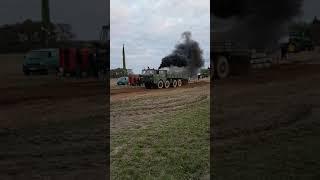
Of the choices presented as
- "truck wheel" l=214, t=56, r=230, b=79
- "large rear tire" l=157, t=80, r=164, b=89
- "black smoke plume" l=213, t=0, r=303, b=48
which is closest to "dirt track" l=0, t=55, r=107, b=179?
"large rear tire" l=157, t=80, r=164, b=89

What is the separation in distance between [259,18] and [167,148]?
69.6 inches

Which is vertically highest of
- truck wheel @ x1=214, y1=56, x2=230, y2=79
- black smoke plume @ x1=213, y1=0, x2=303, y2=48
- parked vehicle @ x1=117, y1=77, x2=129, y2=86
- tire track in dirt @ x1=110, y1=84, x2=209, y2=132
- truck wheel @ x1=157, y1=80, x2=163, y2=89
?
black smoke plume @ x1=213, y1=0, x2=303, y2=48

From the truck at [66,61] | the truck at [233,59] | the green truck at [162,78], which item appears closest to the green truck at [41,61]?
the truck at [66,61]

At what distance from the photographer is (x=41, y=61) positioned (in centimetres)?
630

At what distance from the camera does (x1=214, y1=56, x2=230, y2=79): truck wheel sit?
6.62m

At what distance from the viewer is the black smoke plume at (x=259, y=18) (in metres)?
6.68

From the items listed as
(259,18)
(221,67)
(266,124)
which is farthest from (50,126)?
(259,18)

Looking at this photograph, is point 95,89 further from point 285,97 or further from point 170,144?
point 285,97

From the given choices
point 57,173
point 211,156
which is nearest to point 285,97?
point 211,156

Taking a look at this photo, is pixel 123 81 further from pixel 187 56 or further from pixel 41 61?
pixel 41 61

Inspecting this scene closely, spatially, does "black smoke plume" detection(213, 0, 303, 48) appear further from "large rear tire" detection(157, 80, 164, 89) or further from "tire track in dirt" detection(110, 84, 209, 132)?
"large rear tire" detection(157, 80, 164, 89)

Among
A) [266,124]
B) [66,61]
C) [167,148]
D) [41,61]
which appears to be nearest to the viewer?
[41,61]

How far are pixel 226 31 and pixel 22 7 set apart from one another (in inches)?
86.0

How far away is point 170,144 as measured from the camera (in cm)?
658
